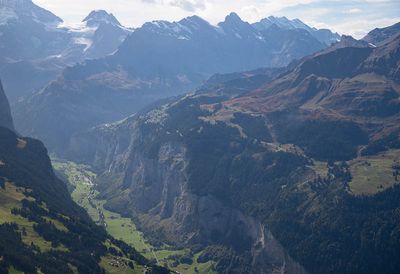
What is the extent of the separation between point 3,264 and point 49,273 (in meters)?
17.5

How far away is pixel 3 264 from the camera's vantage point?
18862 cm

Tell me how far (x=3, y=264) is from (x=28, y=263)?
11418 millimetres

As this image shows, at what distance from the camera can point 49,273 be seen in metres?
199

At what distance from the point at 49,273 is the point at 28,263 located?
26.9ft

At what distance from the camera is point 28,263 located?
198500 millimetres
